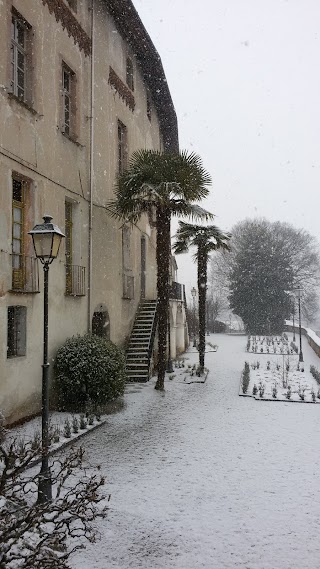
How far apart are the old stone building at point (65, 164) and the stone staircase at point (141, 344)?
1.72 feet

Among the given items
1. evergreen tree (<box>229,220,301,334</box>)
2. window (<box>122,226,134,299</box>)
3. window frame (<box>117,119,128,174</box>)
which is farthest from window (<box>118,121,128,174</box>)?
evergreen tree (<box>229,220,301,334</box>)

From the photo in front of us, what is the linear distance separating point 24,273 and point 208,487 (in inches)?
231

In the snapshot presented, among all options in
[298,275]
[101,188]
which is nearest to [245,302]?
[298,275]

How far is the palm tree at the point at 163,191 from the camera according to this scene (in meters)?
13.2

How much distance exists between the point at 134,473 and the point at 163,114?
67.4 ft

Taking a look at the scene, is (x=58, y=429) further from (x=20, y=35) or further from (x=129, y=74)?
(x=129, y=74)

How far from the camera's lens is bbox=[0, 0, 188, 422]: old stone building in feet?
31.4

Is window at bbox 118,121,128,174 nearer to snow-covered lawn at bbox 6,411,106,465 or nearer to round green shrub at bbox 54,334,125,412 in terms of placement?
round green shrub at bbox 54,334,125,412

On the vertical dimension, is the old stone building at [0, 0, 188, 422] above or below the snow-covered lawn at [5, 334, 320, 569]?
above

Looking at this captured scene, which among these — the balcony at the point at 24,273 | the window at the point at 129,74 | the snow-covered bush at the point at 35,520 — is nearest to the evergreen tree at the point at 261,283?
the window at the point at 129,74

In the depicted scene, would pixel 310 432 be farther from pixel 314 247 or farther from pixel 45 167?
pixel 314 247

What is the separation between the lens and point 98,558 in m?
4.87

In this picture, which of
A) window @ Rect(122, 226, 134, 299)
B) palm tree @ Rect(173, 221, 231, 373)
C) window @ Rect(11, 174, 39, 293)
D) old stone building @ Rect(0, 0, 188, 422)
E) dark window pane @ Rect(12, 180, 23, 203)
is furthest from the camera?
palm tree @ Rect(173, 221, 231, 373)

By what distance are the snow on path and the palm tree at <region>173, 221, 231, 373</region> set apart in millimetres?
7131
